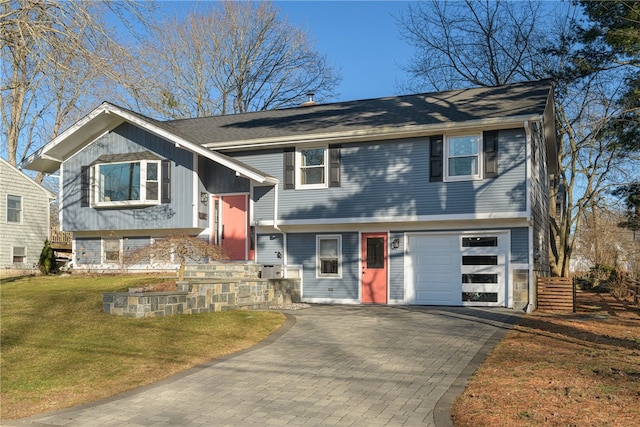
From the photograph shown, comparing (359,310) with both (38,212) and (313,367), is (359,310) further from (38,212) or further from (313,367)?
(38,212)

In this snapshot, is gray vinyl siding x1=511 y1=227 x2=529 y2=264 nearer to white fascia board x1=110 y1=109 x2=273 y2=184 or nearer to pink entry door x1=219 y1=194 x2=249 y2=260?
white fascia board x1=110 y1=109 x2=273 y2=184

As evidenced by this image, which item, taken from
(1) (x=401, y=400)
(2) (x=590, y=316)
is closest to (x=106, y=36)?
(1) (x=401, y=400)

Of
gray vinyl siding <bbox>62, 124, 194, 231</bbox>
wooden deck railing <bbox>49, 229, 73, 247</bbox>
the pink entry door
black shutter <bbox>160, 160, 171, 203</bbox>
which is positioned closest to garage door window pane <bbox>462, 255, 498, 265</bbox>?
the pink entry door

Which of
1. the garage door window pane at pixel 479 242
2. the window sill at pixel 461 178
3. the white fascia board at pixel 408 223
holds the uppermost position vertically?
the window sill at pixel 461 178

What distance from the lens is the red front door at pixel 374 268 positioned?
1697cm

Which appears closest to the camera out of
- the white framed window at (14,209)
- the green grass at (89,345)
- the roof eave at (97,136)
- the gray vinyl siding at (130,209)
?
the green grass at (89,345)

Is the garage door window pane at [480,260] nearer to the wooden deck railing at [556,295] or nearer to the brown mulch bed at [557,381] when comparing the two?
the wooden deck railing at [556,295]

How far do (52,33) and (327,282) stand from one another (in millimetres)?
10073

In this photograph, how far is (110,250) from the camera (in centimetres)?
2069

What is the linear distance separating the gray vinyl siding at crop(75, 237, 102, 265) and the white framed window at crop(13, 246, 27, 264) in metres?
6.86

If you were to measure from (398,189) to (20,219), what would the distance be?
18971 mm

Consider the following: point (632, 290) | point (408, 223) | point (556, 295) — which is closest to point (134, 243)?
point (408, 223)

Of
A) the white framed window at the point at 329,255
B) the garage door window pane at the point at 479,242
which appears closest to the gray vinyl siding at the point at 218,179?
the white framed window at the point at 329,255

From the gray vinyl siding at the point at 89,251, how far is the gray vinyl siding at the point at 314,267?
767cm
